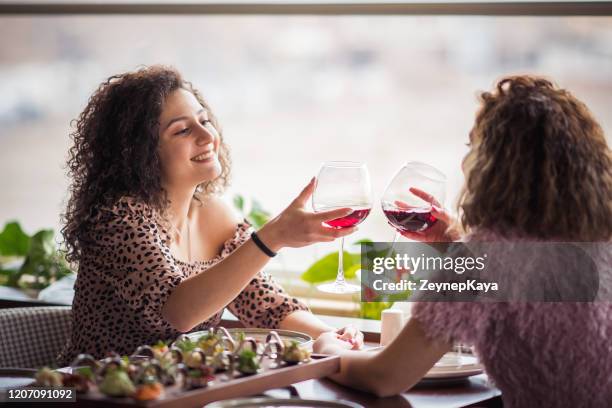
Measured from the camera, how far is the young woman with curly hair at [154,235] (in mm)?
2113

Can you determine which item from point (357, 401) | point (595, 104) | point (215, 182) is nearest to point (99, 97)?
point (215, 182)

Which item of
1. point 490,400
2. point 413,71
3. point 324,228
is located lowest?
point 490,400

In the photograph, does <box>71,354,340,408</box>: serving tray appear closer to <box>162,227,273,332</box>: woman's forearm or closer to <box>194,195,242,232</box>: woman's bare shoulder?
<box>162,227,273,332</box>: woman's forearm

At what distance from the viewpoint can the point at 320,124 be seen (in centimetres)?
369

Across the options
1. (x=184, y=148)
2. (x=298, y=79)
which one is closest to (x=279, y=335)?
(x=184, y=148)

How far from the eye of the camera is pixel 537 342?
164cm

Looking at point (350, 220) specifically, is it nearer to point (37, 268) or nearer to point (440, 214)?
point (440, 214)

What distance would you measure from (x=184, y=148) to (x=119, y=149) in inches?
6.8

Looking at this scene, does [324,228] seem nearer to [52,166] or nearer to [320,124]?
[320,124]

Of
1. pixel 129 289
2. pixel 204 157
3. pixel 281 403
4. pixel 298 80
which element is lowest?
pixel 281 403

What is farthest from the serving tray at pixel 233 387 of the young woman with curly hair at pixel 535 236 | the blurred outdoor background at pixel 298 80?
the blurred outdoor background at pixel 298 80

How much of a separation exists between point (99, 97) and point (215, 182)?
0.42 m

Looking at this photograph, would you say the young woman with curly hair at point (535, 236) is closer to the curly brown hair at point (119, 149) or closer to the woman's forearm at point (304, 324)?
the woman's forearm at point (304, 324)

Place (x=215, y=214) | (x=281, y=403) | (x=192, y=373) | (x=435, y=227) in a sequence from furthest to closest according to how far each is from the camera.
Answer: (x=215, y=214), (x=435, y=227), (x=281, y=403), (x=192, y=373)
